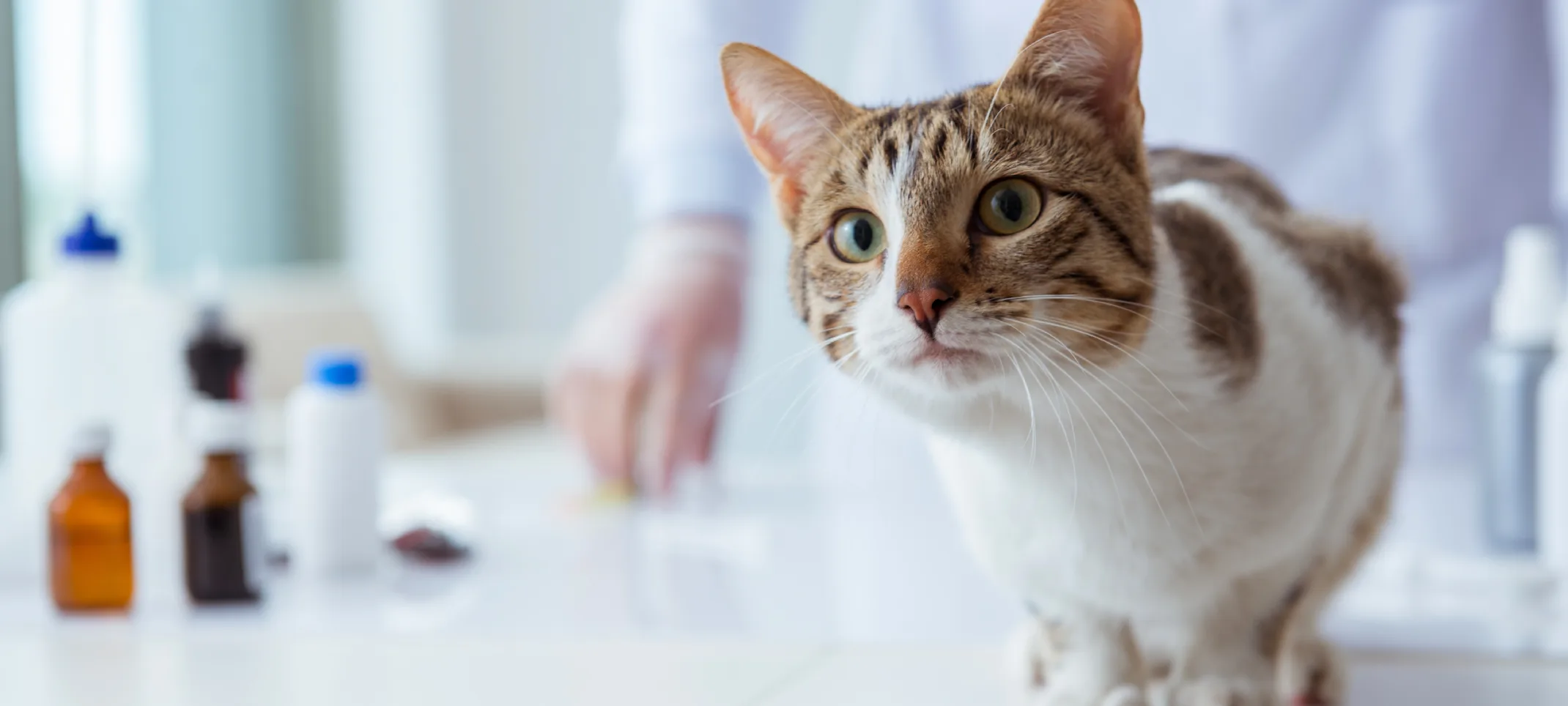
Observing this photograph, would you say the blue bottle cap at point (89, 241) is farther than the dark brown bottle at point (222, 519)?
Yes

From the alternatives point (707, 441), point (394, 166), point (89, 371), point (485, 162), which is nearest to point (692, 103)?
point (707, 441)

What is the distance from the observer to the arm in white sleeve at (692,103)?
117 cm

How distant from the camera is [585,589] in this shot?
1.01 m

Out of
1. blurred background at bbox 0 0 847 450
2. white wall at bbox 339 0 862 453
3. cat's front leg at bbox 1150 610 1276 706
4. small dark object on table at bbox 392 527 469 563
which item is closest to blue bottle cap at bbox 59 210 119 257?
small dark object on table at bbox 392 527 469 563

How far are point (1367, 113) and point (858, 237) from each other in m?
0.83

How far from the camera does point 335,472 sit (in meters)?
1.09

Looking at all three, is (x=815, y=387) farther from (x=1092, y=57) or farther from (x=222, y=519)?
(x=222, y=519)

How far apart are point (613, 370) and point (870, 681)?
64cm

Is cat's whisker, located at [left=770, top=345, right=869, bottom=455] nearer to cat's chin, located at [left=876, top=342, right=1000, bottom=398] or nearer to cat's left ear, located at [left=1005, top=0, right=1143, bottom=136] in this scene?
cat's chin, located at [left=876, top=342, right=1000, bottom=398]

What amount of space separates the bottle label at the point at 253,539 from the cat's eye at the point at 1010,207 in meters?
0.67

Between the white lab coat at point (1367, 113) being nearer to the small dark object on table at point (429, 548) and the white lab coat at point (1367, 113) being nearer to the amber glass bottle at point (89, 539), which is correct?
the small dark object on table at point (429, 548)

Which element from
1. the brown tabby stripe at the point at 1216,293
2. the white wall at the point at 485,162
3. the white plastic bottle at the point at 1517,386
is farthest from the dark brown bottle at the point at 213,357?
the white wall at the point at 485,162

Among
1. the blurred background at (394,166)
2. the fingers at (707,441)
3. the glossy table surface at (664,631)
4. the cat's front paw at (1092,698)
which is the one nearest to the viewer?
the cat's front paw at (1092,698)

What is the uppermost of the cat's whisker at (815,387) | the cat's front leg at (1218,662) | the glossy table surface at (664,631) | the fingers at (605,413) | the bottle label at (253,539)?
the cat's whisker at (815,387)
